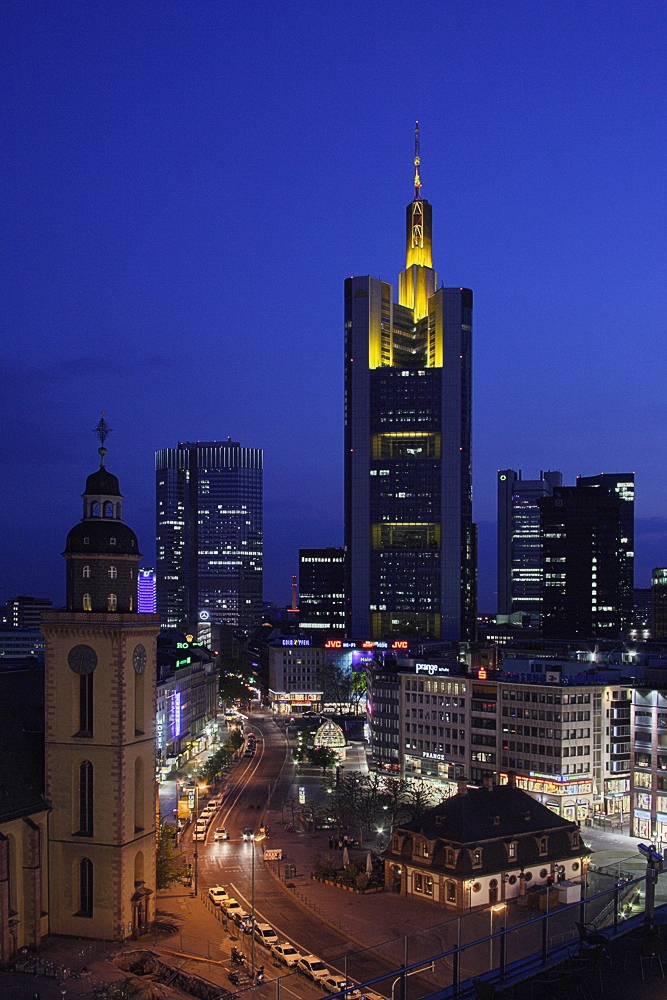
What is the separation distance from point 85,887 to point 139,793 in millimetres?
6741

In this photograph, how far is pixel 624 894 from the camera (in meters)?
43.8

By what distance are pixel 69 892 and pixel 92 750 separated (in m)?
9.04

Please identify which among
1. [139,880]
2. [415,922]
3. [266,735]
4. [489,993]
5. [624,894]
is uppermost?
[489,993]

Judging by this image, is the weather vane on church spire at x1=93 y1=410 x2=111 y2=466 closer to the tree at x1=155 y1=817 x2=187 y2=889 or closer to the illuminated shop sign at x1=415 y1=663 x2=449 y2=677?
the tree at x1=155 y1=817 x2=187 y2=889

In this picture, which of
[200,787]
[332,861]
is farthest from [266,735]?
[332,861]

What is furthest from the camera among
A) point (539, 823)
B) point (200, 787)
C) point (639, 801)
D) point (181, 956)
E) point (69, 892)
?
point (200, 787)

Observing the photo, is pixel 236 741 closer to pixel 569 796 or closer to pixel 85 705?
pixel 569 796

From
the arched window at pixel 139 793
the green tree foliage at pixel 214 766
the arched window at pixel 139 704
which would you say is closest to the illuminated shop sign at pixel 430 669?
the green tree foliage at pixel 214 766

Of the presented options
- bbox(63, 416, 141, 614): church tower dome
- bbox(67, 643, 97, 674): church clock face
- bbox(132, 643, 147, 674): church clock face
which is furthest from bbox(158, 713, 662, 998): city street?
bbox(63, 416, 141, 614): church tower dome

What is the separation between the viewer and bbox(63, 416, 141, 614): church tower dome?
226ft

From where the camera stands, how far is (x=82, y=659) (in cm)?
6812

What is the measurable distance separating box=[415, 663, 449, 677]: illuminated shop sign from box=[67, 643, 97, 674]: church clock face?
72712mm

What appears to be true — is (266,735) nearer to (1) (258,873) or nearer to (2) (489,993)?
(1) (258,873)

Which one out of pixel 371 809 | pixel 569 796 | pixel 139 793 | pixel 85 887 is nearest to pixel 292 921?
pixel 139 793
